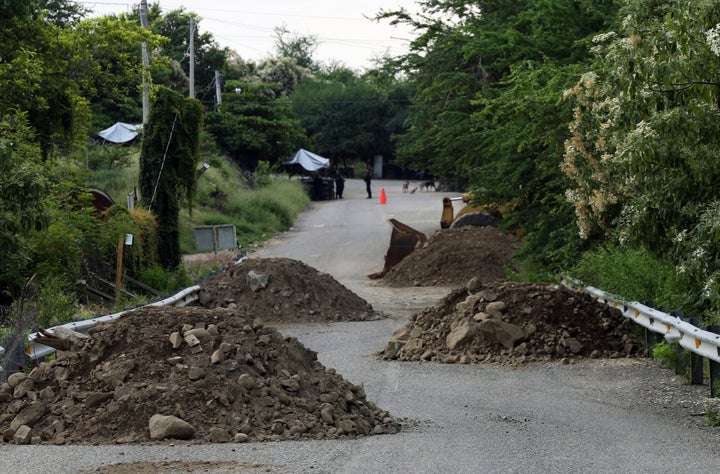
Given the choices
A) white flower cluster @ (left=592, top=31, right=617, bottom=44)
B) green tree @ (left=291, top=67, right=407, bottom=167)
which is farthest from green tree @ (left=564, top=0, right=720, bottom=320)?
green tree @ (left=291, top=67, right=407, bottom=167)

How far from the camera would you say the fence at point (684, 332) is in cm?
1002

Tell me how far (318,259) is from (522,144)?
1608 centimetres

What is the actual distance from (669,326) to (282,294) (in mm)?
10582

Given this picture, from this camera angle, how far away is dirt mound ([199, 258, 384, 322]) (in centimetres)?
2055

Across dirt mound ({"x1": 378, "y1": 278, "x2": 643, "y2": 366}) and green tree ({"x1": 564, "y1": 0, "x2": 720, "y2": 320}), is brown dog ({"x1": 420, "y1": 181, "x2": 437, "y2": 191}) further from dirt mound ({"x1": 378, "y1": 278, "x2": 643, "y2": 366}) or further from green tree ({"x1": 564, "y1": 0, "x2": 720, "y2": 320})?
green tree ({"x1": 564, "y1": 0, "x2": 720, "y2": 320})

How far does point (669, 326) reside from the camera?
11797 millimetres

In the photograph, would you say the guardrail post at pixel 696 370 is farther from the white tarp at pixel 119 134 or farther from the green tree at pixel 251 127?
the green tree at pixel 251 127

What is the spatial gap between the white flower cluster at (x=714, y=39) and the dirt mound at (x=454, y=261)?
1884 cm

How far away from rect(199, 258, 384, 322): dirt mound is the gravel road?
363 centimetres

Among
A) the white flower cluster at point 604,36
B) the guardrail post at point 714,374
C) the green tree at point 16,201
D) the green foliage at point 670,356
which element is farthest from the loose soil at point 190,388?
the green tree at point 16,201

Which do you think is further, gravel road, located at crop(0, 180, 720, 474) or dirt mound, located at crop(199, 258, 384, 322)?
dirt mound, located at crop(199, 258, 384, 322)

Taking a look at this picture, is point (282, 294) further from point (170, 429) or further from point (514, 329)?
point (170, 429)

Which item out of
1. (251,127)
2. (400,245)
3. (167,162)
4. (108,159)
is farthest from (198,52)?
(167,162)

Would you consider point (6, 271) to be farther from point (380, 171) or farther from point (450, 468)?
point (380, 171)
